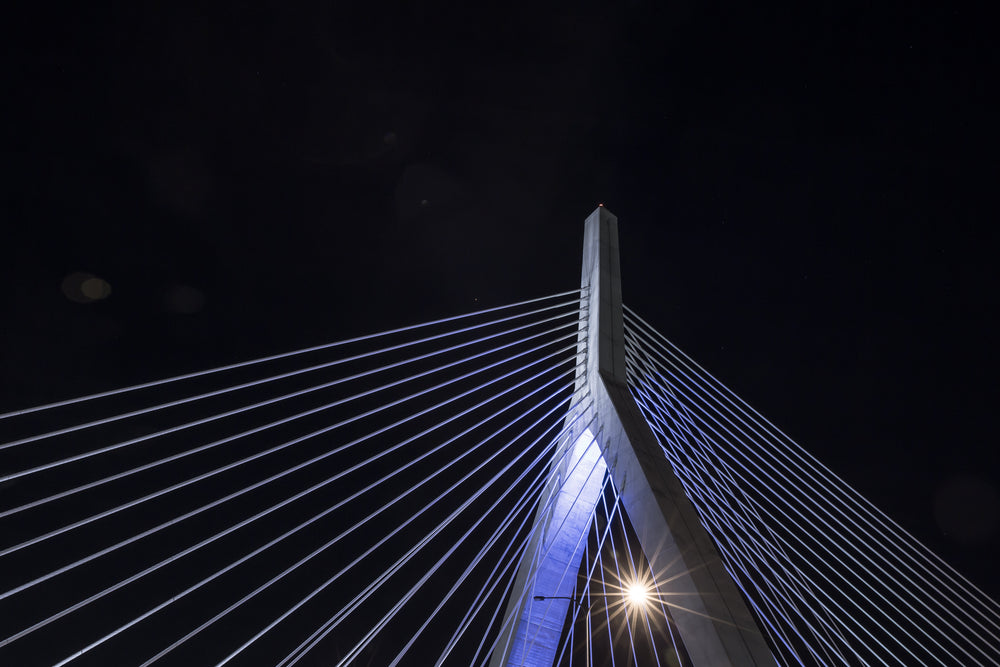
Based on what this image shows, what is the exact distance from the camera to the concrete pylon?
605 centimetres

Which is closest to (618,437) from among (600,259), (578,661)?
(600,259)

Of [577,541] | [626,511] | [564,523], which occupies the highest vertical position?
[564,523]

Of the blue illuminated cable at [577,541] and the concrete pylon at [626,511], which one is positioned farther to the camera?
the blue illuminated cable at [577,541]

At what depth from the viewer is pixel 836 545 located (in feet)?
35.7

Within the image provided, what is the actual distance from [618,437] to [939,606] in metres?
7.50

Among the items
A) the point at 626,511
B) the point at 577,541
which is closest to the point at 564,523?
the point at 577,541

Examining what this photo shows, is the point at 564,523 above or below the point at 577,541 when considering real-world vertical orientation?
above

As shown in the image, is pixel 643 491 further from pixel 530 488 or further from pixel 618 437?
pixel 530 488

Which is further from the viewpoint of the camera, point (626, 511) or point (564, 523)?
point (564, 523)

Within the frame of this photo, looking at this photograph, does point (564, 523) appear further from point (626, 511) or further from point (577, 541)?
point (626, 511)

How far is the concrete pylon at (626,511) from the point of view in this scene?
6.05 metres

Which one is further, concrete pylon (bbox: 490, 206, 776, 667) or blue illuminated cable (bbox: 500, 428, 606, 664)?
blue illuminated cable (bbox: 500, 428, 606, 664)

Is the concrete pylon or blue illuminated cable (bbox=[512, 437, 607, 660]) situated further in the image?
blue illuminated cable (bbox=[512, 437, 607, 660])

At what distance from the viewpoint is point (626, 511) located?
724 cm
